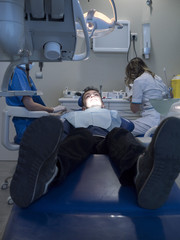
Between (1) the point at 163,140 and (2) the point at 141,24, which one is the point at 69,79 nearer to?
(2) the point at 141,24

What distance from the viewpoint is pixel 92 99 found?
6.42 ft

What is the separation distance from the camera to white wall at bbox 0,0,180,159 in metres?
2.89

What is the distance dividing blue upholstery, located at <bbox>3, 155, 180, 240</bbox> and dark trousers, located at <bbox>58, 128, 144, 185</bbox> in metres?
0.07

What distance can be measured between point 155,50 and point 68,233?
8.99ft

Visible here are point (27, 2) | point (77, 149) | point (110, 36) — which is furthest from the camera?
point (110, 36)

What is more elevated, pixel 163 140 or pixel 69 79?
pixel 69 79

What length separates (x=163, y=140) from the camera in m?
0.71

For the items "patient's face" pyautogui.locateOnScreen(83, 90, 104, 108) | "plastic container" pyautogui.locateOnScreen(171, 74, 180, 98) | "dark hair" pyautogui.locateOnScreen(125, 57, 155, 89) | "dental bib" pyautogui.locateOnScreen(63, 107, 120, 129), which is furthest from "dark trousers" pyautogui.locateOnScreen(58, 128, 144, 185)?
"plastic container" pyautogui.locateOnScreen(171, 74, 180, 98)

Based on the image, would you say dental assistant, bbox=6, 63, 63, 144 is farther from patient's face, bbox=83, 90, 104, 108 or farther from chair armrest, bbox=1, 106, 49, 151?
patient's face, bbox=83, 90, 104, 108

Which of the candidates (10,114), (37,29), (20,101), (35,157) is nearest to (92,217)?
(35,157)

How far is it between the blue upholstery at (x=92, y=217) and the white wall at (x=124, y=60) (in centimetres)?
216

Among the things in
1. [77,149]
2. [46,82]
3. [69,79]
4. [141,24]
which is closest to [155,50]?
[141,24]

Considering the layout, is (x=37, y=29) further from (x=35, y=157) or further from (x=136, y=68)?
(x=136, y=68)

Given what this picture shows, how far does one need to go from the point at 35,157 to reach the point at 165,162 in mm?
405
